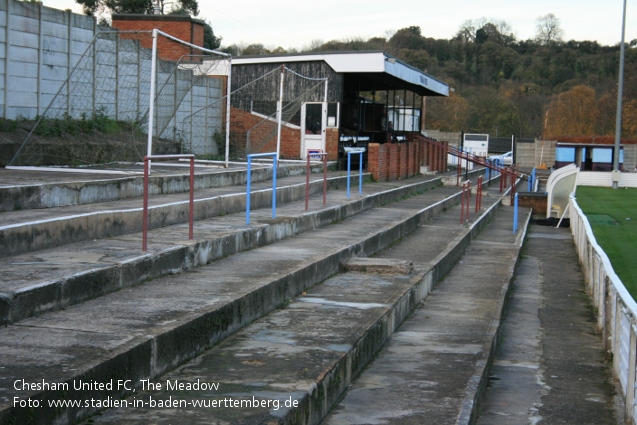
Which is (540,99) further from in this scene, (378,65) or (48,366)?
(48,366)

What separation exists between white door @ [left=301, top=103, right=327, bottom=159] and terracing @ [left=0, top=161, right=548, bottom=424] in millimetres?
15223

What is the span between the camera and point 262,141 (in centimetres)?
2484

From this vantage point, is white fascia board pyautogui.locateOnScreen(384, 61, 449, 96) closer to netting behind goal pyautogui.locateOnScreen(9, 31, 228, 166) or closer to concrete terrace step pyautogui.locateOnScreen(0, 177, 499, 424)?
netting behind goal pyautogui.locateOnScreen(9, 31, 228, 166)

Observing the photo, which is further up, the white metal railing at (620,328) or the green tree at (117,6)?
the green tree at (117,6)

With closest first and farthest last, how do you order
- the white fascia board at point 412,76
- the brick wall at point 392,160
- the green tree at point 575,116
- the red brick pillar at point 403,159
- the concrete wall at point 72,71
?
the concrete wall at point 72,71
the brick wall at point 392,160
the white fascia board at point 412,76
the red brick pillar at point 403,159
the green tree at point 575,116

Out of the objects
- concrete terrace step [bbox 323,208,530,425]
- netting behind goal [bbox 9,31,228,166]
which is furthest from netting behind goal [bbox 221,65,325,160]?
concrete terrace step [bbox 323,208,530,425]

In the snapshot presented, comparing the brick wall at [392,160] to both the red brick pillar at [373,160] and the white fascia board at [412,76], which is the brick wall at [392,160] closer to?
the red brick pillar at [373,160]

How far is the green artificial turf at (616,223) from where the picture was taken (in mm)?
17328

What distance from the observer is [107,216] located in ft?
32.2

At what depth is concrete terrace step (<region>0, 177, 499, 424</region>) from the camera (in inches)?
186

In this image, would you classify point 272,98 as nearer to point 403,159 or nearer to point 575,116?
point 403,159

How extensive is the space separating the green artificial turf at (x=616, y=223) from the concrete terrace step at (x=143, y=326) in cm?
714

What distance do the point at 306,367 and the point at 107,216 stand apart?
457 centimetres

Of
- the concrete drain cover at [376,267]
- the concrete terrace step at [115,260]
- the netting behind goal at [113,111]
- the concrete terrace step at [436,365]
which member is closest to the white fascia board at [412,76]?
the netting behind goal at [113,111]
